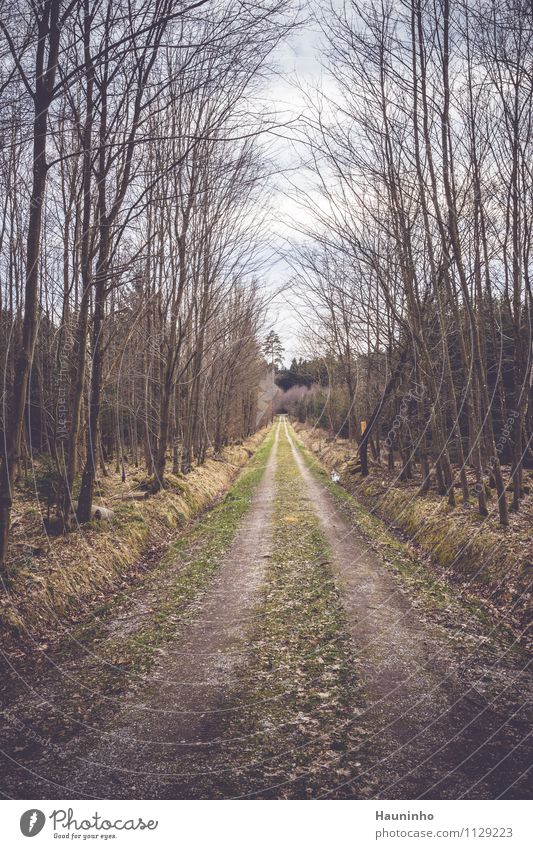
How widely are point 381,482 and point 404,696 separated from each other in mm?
14115

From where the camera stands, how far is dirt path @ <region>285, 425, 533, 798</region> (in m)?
3.76

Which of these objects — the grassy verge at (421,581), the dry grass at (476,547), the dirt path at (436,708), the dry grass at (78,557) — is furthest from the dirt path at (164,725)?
the dry grass at (476,547)

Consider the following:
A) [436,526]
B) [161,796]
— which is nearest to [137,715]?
[161,796]

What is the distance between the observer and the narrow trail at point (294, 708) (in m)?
3.81

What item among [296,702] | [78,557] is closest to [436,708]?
[296,702]

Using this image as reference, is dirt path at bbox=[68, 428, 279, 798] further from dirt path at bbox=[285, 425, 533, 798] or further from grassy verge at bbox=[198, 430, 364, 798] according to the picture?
dirt path at bbox=[285, 425, 533, 798]

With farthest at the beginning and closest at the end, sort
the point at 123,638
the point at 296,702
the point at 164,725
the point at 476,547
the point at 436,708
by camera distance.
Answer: the point at 476,547 → the point at 123,638 → the point at 296,702 → the point at 436,708 → the point at 164,725

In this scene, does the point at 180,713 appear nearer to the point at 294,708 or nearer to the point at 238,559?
the point at 294,708

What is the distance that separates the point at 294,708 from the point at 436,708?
1299mm

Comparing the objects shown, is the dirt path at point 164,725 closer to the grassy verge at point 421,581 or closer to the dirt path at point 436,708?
the dirt path at point 436,708

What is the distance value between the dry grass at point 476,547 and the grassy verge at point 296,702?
2.23 metres

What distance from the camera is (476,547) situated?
30.0 feet

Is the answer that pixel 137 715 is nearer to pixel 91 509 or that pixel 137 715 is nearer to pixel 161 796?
pixel 161 796

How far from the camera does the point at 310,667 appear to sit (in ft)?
18.8
